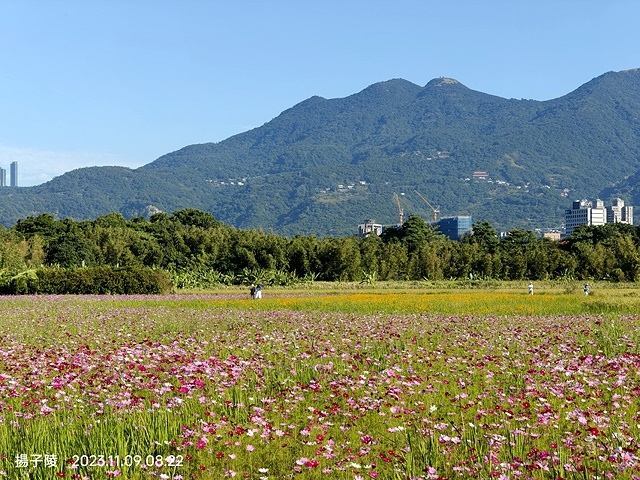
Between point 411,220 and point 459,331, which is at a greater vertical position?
point 411,220

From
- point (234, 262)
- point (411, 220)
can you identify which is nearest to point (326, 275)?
point (234, 262)

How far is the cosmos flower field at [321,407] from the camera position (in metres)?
4.76

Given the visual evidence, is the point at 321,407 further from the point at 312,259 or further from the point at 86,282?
the point at 312,259

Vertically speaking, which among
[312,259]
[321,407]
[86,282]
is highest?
[312,259]

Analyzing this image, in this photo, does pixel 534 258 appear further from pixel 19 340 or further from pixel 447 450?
pixel 447 450

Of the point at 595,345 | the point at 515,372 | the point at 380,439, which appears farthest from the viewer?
the point at 595,345

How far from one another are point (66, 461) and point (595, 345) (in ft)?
28.8

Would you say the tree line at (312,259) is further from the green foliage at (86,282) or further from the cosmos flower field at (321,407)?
the cosmos flower field at (321,407)

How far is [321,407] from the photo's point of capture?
260 inches

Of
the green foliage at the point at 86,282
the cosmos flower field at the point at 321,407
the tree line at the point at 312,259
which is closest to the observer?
the cosmos flower field at the point at 321,407

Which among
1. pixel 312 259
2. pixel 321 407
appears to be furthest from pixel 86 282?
pixel 321 407

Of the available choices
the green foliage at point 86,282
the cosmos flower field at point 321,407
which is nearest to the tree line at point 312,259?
the green foliage at point 86,282

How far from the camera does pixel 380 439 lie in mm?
5613

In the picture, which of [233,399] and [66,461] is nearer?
[66,461]
